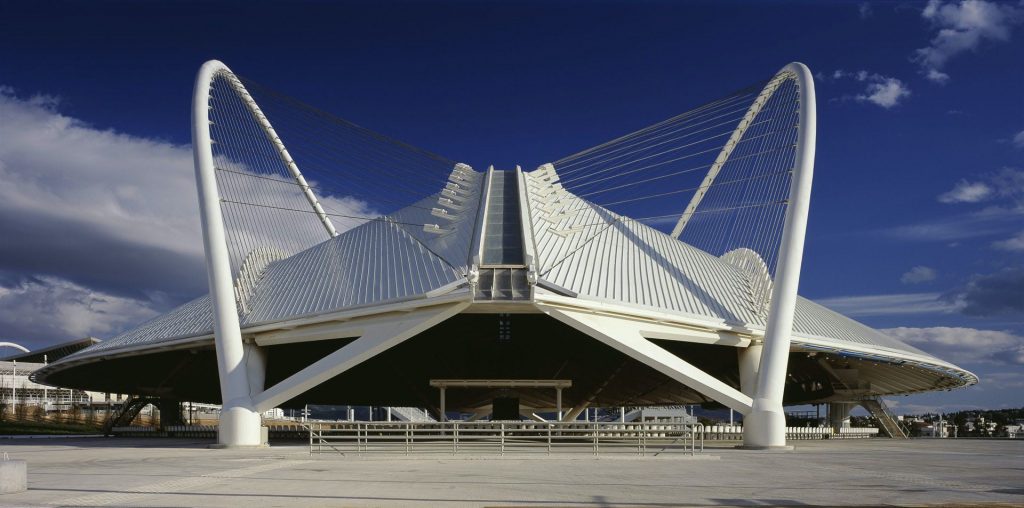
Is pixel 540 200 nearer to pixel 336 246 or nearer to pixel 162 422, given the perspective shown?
pixel 336 246

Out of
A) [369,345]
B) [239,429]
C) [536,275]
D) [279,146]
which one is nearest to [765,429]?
[536,275]

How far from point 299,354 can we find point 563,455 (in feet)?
68.3

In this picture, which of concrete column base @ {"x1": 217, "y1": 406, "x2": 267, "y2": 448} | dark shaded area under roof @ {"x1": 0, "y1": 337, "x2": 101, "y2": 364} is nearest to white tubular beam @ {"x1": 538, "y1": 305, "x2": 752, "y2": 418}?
concrete column base @ {"x1": 217, "y1": 406, "x2": 267, "y2": 448}

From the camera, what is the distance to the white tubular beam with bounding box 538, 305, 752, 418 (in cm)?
3002

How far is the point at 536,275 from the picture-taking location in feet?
97.2

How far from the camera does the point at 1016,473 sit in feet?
60.3

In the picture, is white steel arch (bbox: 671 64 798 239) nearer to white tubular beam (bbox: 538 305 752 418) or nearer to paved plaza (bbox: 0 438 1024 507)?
white tubular beam (bbox: 538 305 752 418)

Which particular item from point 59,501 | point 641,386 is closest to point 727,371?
point 641,386

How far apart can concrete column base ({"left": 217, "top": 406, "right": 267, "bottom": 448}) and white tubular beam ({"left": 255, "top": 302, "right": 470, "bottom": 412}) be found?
0.62 m

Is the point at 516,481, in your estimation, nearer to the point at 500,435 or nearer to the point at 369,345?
the point at 500,435

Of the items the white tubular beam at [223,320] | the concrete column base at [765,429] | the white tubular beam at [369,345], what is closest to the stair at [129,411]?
the white tubular beam at [223,320]

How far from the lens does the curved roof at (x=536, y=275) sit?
3206cm

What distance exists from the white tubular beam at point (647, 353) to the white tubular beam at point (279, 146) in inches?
539

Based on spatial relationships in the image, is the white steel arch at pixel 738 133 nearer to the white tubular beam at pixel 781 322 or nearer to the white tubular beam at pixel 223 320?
the white tubular beam at pixel 781 322
